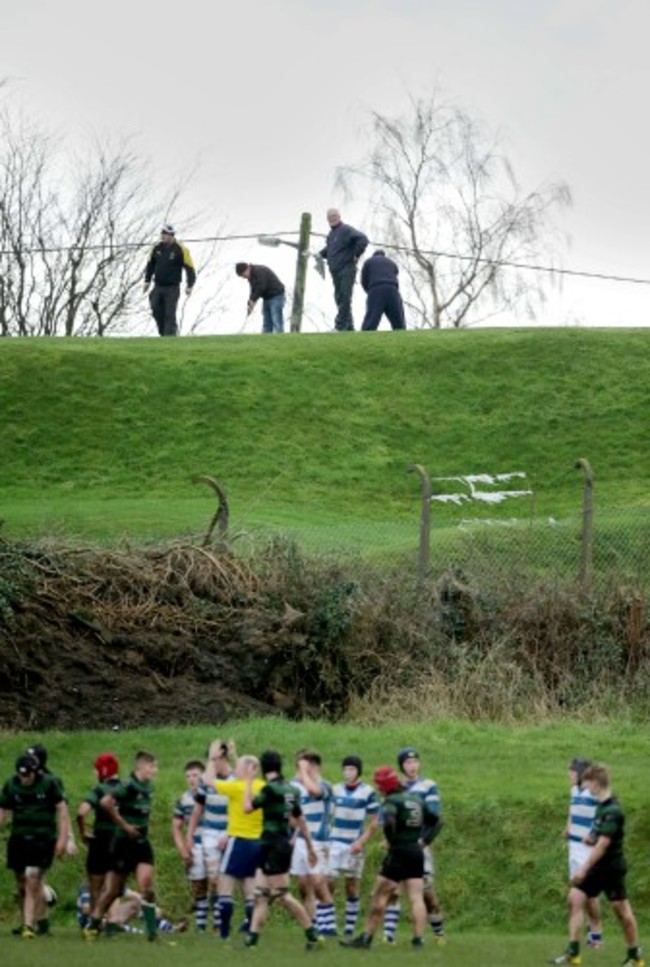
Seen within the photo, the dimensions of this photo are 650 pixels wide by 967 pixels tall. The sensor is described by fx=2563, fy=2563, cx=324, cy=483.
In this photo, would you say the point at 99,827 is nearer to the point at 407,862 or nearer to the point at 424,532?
the point at 407,862

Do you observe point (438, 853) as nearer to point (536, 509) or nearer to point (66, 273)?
point (536, 509)

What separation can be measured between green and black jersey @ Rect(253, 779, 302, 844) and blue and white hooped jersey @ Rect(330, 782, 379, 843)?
1.11 metres

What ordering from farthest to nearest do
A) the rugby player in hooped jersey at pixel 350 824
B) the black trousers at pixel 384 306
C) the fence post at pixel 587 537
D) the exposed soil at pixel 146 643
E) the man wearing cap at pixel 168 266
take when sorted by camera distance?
1. the black trousers at pixel 384 306
2. the man wearing cap at pixel 168 266
3. the fence post at pixel 587 537
4. the exposed soil at pixel 146 643
5. the rugby player in hooped jersey at pixel 350 824

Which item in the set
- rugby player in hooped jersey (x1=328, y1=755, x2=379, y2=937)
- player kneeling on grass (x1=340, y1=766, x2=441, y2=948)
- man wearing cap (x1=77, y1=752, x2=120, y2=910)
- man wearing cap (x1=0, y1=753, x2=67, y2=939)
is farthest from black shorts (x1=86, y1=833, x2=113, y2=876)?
player kneeling on grass (x1=340, y1=766, x2=441, y2=948)

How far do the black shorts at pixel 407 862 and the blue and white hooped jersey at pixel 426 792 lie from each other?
0.45 meters

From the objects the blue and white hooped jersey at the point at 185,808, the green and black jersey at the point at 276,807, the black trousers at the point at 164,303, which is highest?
the black trousers at the point at 164,303

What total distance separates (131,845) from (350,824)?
6.38ft

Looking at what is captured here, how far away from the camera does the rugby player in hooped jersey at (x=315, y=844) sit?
68.4 ft

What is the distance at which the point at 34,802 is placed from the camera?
66.7 ft

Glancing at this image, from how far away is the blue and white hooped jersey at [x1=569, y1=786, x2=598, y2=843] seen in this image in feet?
66.8

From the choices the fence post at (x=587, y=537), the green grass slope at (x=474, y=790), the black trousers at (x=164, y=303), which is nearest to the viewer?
the green grass slope at (x=474, y=790)

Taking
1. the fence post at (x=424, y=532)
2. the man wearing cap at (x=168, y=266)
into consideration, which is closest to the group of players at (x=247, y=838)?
the fence post at (x=424, y=532)

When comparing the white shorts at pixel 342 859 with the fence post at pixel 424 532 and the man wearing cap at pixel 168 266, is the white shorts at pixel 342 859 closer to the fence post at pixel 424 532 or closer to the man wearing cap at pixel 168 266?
the fence post at pixel 424 532

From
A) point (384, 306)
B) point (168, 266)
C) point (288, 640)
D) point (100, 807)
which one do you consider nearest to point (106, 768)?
point (100, 807)
